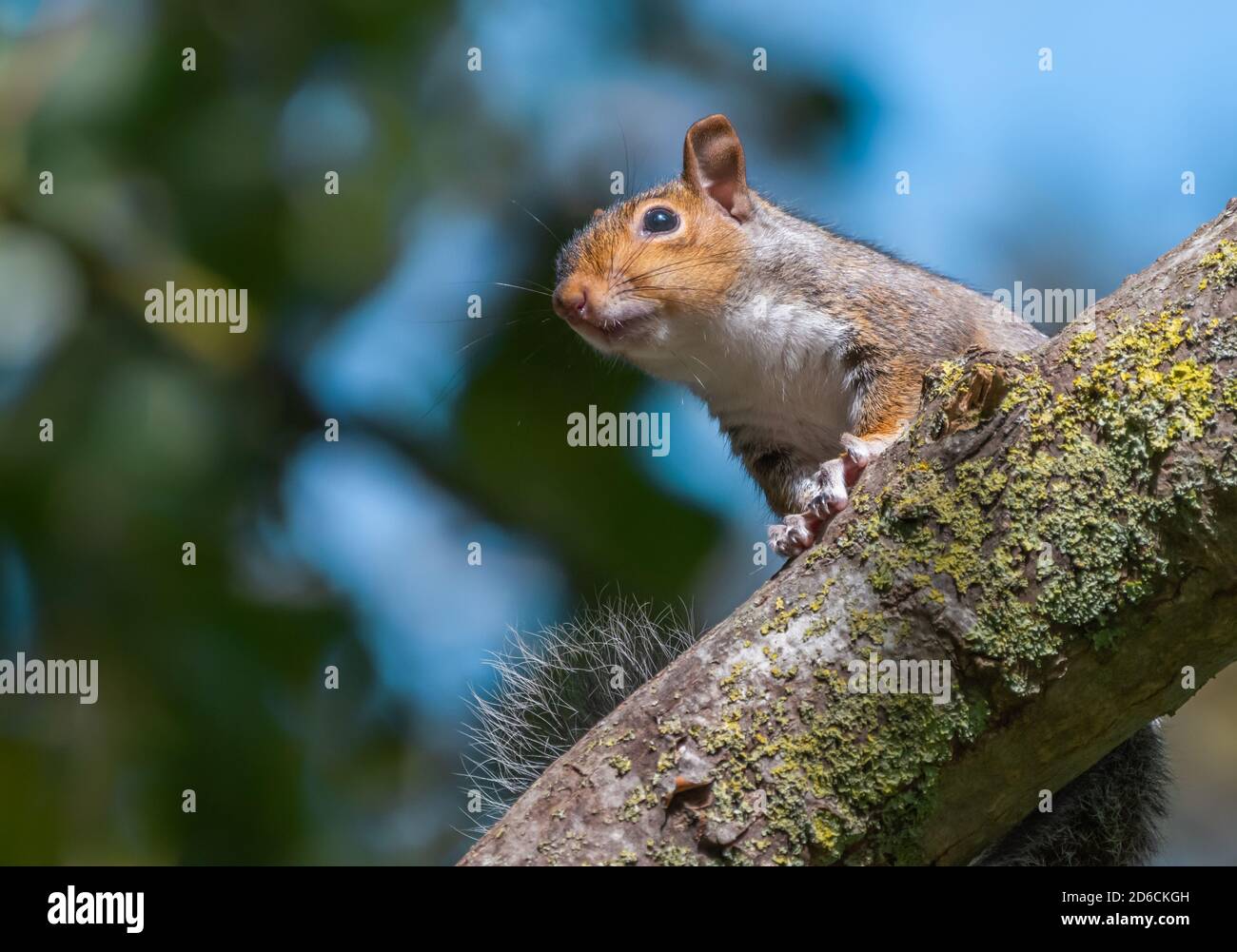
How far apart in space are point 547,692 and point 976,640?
1.67 meters

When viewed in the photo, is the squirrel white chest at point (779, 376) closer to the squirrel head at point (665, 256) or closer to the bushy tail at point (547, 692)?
the squirrel head at point (665, 256)

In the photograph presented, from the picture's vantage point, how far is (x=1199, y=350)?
6.73 feet

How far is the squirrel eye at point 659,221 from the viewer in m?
3.71

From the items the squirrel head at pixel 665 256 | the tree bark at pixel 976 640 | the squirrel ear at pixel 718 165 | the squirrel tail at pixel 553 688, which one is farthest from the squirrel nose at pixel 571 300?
the tree bark at pixel 976 640

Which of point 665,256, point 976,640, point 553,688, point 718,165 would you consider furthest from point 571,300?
point 976,640

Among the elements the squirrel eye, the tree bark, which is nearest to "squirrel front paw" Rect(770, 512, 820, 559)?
the tree bark

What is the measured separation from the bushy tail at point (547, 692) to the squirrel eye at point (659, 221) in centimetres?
109

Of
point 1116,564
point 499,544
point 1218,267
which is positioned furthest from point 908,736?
point 499,544

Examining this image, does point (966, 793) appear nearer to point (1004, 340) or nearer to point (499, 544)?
point (1004, 340)

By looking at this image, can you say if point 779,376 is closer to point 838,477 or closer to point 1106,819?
point 838,477

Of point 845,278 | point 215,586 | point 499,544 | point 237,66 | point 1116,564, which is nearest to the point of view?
point 1116,564

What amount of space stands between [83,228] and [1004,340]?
293cm

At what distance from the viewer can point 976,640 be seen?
204 centimetres

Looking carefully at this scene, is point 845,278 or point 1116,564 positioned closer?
point 1116,564
